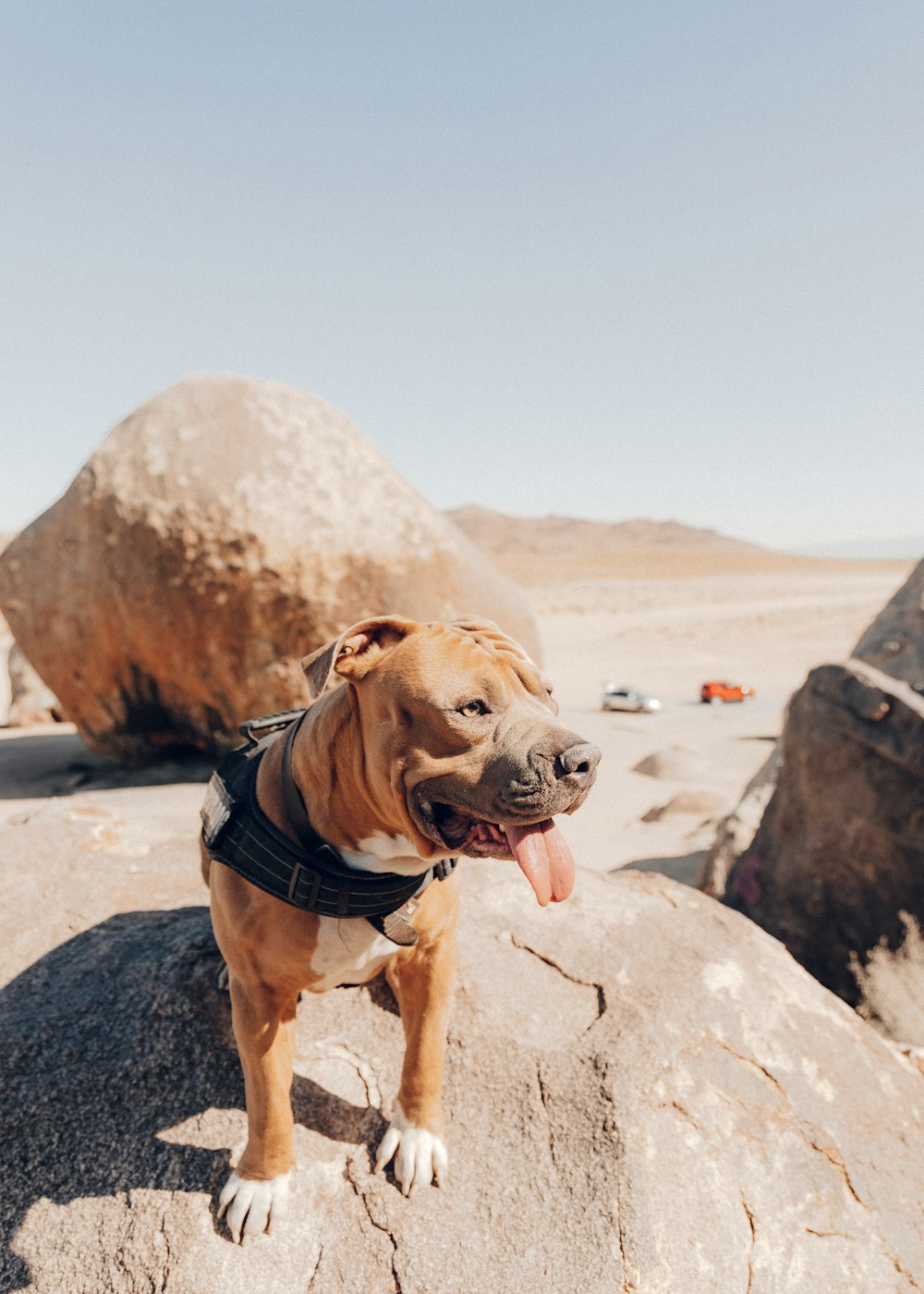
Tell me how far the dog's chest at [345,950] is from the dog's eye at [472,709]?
65 centimetres

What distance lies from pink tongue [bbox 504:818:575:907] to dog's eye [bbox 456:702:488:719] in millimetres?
247

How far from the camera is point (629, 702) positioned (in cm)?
1441

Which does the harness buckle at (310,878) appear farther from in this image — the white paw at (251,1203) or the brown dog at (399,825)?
the white paw at (251,1203)

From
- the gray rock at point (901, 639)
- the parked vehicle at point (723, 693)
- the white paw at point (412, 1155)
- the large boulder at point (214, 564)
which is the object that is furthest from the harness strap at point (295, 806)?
the parked vehicle at point (723, 693)

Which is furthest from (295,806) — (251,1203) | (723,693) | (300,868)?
(723,693)

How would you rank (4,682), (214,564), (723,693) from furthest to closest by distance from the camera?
(4,682) < (723,693) < (214,564)

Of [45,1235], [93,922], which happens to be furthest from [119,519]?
[45,1235]

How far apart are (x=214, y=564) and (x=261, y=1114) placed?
4.70 meters

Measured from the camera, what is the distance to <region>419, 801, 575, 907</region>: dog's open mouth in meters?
1.65

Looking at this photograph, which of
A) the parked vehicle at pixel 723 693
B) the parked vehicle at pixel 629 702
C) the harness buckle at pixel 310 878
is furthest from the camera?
the parked vehicle at pixel 723 693

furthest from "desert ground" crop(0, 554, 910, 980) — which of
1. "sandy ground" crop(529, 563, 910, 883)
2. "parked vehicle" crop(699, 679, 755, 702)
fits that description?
"parked vehicle" crop(699, 679, 755, 702)

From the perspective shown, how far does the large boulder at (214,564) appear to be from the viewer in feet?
20.4

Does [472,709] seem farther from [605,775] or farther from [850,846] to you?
[605,775]

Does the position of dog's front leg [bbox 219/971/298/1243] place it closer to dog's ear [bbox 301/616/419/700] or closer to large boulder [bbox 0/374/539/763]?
dog's ear [bbox 301/616/419/700]
